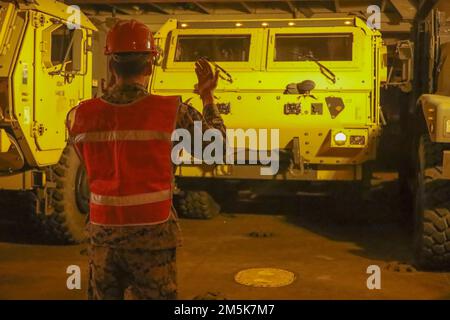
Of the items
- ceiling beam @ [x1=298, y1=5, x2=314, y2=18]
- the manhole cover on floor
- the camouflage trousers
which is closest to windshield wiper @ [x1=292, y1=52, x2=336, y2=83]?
the manhole cover on floor

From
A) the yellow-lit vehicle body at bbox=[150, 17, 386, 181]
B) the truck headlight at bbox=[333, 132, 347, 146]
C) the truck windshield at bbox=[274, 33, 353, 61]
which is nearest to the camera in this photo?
the truck headlight at bbox=[333, 132, 347, 146]

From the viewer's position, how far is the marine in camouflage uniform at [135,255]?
2.71 meters

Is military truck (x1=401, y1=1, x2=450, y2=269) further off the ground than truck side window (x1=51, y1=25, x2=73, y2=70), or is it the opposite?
truck side window (x1=51, y1=25, x2=73, y2=70)

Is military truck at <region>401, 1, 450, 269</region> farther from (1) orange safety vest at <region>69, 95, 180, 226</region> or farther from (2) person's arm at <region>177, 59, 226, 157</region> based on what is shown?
(1) orange safety vest at <region>69, 95, 180, 226</region>

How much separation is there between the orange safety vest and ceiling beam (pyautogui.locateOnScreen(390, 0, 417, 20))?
7107mm

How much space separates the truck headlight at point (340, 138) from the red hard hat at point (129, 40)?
4444 millimetres

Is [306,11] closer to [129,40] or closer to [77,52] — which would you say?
[77,52]

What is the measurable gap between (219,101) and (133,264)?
4.85m

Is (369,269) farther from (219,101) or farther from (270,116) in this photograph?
(219,101)

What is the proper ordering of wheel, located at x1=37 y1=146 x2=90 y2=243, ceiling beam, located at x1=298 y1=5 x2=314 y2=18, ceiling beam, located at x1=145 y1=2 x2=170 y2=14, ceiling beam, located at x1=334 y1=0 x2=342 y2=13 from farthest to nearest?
ceiling beam, located at x1=298 y1=5 x2=314 y2=18 < ceiling beam, located at x1=145 y1=2 x2=170 y2=14 < ceiling beam, located at x1=334 y1=0 x2=342 y2=13 < wheel, located at x1=37 y1=146 x2=90 y2=243

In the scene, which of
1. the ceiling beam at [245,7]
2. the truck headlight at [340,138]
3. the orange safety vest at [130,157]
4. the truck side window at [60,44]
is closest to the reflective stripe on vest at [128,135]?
the orange safety vest at [130,157]

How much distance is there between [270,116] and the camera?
23.8ft

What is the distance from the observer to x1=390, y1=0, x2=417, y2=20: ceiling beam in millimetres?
9039

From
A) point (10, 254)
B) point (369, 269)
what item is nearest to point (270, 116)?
point (369, 269)
